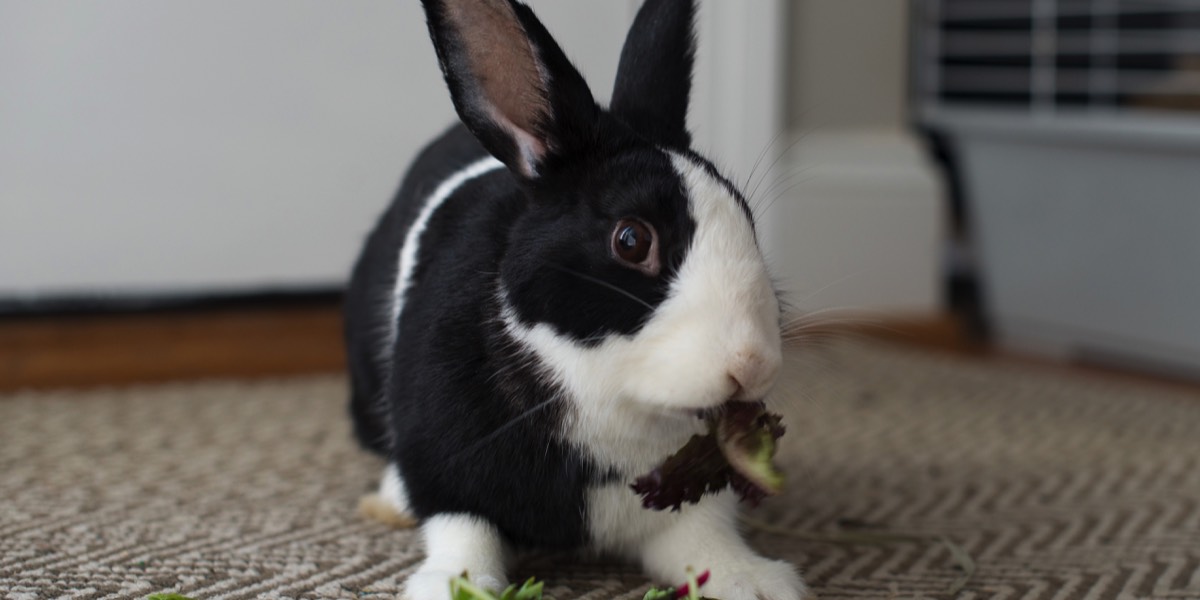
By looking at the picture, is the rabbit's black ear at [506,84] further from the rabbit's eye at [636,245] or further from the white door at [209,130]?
the white door at [209,130]

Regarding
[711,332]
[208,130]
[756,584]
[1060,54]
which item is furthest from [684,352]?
[1060,54]

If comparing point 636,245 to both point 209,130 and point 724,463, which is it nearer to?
point 724,463

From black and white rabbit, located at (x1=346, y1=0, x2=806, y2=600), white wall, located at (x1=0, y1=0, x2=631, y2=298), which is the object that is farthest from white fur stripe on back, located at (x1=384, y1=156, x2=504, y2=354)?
white wall, located at (x1=0, y1=0, x2=631, y2=298)

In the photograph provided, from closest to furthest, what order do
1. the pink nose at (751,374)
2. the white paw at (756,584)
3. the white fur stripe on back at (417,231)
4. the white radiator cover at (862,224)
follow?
the pink nose at (751,374) → the white paw at (756,584) → the white fur stripe on back at (417,231) → the white radiator cover at (862,224)

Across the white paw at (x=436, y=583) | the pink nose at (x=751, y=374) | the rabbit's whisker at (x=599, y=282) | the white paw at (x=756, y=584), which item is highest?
the rabbit's whisker at (x=599, y=282)

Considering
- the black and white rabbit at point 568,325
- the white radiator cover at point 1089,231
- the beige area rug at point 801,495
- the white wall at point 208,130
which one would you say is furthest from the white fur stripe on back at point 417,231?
the white radiator cover at point 1089,231

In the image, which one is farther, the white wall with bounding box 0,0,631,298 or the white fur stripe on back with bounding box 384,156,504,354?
the white wall with bounding box 0,0,631,298

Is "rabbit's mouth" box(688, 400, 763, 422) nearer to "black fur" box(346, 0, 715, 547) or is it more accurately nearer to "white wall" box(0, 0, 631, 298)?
"black fur" box(346, 0, 715, 547)
